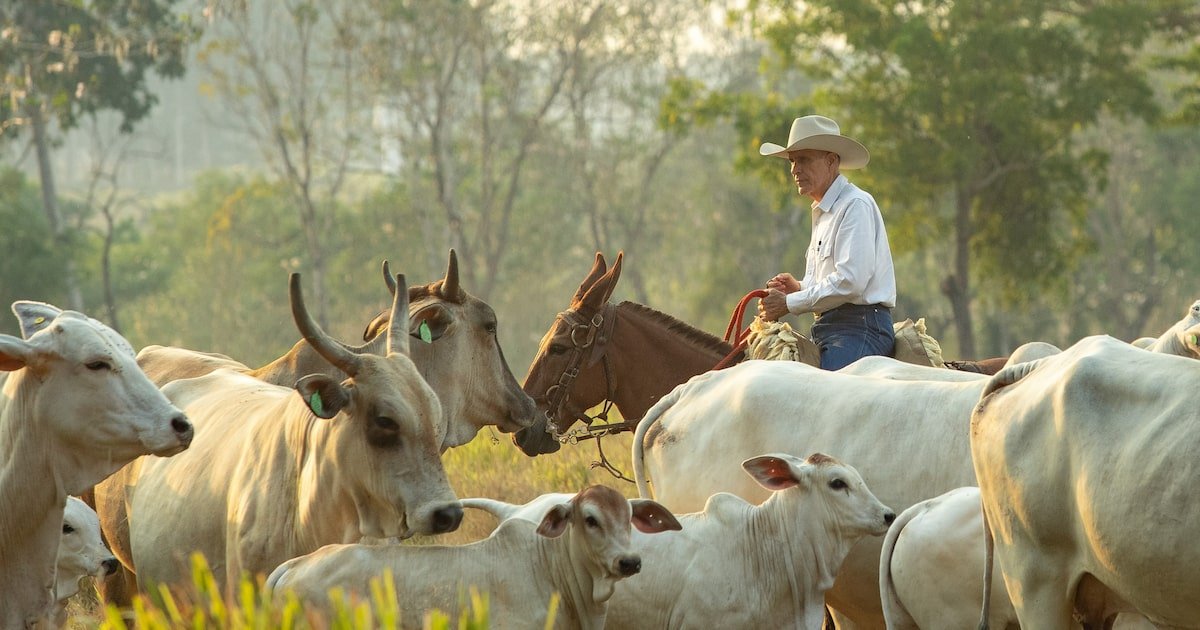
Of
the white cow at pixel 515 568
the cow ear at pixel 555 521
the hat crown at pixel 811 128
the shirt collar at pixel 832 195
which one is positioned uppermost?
the hat crown at pixel 811 128

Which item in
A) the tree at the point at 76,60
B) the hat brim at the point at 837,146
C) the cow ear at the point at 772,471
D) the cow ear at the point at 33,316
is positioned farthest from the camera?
the tree at the point at 76,60

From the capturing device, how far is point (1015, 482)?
4891 millimetres

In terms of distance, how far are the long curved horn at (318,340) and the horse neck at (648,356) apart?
336 cm

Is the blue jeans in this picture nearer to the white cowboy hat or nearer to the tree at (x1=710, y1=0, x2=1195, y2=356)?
the white cowboy hat

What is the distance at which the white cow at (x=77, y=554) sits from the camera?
645cm

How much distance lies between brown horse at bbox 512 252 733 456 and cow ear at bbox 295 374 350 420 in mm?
3295

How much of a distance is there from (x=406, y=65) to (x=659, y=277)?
56.9 ft

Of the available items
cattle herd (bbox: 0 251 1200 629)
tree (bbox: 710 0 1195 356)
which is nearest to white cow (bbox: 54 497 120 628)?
cattle herd (bbox: 0 251 1200 629)

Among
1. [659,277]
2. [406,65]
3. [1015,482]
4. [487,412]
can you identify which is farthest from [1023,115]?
[659,277]

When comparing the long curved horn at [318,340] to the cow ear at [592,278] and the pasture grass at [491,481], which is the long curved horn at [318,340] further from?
the cow ear at [592,278]

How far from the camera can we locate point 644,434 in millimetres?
7273

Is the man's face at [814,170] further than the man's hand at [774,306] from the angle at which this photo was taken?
Yes

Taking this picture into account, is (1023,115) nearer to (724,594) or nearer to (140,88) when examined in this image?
(140,88)

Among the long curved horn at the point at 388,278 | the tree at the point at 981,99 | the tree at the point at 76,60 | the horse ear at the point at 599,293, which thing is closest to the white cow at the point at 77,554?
the long curved horn at the point at 388,278
